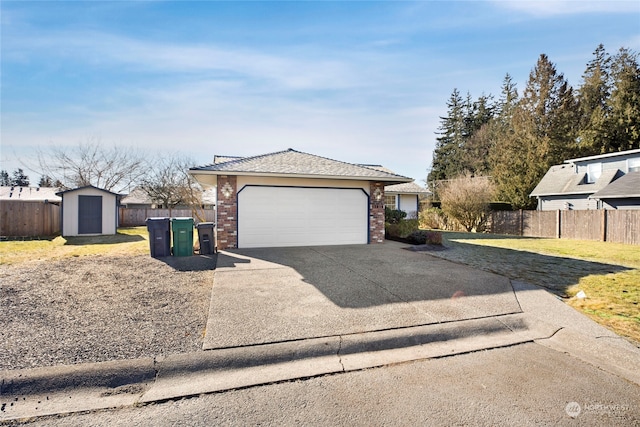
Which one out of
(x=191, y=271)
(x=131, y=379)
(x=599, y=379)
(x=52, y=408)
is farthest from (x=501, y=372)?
(x=191, y=271)

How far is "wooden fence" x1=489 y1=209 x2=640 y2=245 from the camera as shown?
14047 mm

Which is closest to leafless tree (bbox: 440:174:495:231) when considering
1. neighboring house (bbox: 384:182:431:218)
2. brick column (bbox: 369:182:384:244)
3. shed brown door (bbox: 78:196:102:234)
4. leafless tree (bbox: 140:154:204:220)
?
neighboring house (bbox: 384:182:431:218)

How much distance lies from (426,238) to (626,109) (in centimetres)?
2590

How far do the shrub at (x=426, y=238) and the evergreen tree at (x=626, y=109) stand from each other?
80.0 ft

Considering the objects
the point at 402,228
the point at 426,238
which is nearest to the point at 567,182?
the point at 402,228

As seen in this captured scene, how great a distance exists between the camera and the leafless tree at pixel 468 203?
2031 cm

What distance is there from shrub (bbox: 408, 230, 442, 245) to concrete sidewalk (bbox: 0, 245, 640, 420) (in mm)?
6558

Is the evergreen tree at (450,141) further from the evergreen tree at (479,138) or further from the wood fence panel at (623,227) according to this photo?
the wood fence panel at (623,227)

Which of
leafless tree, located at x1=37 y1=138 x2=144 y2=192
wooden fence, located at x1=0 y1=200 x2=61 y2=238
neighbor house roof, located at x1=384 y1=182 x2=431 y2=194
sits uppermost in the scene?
leafless tree, located at x1=37 y1=138 x2=144 y2=192

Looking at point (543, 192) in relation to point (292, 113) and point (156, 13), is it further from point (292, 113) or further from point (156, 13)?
point (156, 13)

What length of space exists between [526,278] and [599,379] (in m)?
4.24

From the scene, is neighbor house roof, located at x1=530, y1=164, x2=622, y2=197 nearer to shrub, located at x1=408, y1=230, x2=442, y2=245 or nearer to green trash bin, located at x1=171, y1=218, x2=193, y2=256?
shrub, located at x1=408, y1=230, x2=442, y2=245

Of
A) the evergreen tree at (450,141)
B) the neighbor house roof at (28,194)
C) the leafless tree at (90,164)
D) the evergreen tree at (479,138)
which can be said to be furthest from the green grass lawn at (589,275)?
the evergreen tree at (450,141)

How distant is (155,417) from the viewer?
2395 millimetres
